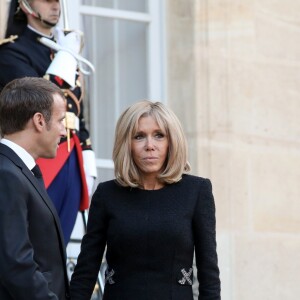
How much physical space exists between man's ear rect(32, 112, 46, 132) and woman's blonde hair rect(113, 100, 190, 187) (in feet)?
1.68

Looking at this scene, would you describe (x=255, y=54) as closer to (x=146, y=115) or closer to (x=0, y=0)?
(x=0, y=0)

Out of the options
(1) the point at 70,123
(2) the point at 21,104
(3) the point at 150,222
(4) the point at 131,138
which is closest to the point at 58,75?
(1) the point at 70,123

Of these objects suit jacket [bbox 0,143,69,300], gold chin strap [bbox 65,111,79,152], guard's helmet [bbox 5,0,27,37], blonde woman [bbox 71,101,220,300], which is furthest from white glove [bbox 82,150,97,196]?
suit jacket [bbox 0,143,69,300]

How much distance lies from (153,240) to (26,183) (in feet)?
2.24

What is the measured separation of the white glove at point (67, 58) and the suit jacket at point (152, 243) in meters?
1.40

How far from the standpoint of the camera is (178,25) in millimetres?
8680

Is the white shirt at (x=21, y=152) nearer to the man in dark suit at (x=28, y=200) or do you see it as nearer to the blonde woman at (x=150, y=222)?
the man in dark suit at (x=28, y=200)

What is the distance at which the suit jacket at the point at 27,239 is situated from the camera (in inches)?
210

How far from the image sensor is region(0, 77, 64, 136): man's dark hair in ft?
18.4

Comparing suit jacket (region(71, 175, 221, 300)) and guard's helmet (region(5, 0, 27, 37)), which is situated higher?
guard's helmet (region(5, 0, 27, 37))

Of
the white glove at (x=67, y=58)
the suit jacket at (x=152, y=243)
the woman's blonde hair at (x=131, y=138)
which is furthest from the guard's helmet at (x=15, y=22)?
the suit jacket at (x=152, y=243)

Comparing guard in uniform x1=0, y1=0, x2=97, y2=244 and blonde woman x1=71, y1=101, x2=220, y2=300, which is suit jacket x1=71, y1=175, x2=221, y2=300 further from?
guard in uniform x1=0, y1=0, x2=97, y2=244

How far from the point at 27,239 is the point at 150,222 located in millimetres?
739

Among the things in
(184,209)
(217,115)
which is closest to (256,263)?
(217,115)
